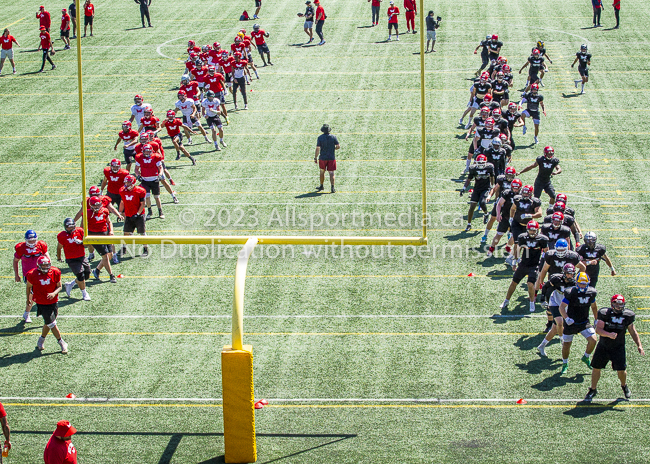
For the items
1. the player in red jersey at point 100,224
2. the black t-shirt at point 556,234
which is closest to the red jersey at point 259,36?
the player in red jersey at point 100,224

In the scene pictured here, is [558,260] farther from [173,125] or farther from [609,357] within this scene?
[173,125]

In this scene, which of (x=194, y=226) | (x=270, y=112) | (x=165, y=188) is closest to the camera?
(x=194, y=226)

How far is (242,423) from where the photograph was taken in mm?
9961

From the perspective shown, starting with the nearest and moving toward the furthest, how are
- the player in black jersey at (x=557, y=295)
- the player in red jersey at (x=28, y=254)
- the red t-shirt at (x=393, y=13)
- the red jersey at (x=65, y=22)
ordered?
the player in black jersey at (x=557, y=295)
the player in red jersey at (x=28, y=254)
the red jersey at (x=65, y=22)
the red t-shirt at (x=393, y=13)

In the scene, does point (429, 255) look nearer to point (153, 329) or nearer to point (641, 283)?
point (641, 283)

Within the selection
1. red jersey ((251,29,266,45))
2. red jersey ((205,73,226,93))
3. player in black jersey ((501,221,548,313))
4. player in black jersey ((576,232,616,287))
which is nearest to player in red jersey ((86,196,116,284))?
player in black jersey ((501,221,548,313))

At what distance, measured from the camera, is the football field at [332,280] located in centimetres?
1093

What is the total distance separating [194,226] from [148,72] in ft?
44.7

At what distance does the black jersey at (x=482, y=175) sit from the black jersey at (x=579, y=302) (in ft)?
18.3

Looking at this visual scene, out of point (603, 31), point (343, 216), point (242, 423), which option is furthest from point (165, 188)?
point (603, 31)

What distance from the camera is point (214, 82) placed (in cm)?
2483

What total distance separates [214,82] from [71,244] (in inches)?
447

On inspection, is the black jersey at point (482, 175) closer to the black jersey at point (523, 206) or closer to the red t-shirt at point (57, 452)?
the black jersey at point (523, 206)

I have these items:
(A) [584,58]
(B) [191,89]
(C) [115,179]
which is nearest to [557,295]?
(C) [115,179]
